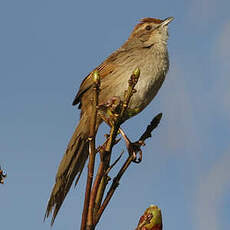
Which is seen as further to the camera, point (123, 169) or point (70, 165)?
point (70, 165)

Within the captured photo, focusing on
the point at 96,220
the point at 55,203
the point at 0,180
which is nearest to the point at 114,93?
the point at 55,203

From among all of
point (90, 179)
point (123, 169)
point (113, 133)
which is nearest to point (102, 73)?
point (123, 169)

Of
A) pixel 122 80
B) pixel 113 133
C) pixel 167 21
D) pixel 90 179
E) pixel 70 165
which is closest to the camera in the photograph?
pixel 90 179

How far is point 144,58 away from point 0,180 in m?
4.61

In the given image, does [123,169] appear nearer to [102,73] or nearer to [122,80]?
[122,80]

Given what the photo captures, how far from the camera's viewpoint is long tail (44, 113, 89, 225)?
4.54 meters

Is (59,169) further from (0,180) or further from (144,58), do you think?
(0,180)

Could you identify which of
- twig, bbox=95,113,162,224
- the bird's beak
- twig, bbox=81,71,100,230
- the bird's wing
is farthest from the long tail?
twig, bbox=81,71,100,230

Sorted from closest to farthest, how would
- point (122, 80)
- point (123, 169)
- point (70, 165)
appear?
1. point (123, 169)
2. point (70, 165)
3. point (122, 80)

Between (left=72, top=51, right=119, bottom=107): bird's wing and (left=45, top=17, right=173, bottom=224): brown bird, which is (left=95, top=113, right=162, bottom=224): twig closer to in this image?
(left=45, top=17, right=173, bottom=224): brown bird

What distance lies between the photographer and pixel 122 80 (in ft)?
21.1

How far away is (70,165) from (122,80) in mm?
1495

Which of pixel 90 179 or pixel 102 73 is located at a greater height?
pixel 102 73

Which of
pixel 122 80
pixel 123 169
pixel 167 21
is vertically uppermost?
pixel 167 21
